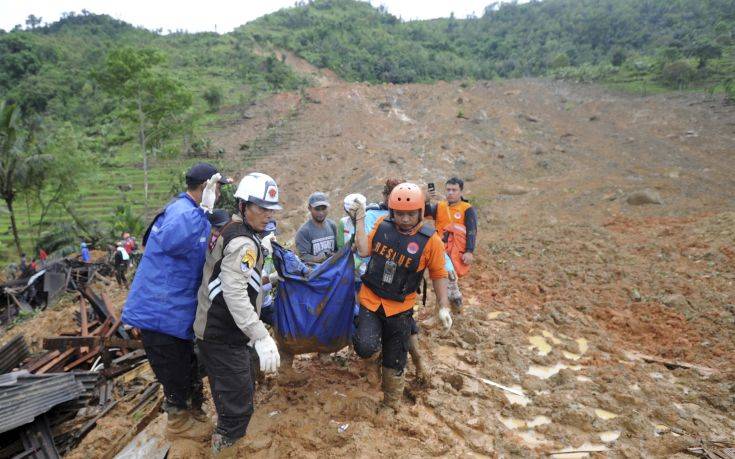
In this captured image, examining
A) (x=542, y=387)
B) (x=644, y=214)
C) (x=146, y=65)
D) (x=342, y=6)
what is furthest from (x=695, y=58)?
(x=342, y=6)

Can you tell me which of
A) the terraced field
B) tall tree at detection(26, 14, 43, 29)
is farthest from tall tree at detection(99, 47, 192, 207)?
tall tree at detection(26, 14, 43, 29)

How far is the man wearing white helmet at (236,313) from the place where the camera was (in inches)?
104

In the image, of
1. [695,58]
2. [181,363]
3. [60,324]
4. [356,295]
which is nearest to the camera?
[181,363]

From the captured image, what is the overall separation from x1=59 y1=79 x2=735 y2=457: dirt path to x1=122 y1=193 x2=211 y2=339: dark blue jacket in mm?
1012

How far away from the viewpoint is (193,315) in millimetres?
3027

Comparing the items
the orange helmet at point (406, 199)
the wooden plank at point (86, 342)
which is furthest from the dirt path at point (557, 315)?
the wooden plank at point (86, 342)

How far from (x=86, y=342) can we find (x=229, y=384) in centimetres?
312

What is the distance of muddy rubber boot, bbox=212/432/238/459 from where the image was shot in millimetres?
2836

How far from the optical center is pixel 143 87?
1991 cm

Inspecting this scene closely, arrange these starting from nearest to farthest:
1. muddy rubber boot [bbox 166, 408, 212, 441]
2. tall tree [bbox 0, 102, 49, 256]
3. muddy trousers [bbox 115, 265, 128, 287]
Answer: muddy rubber boot [bbox 166, 408, 212, 441] < muddy trousers [bbox 115, 265, 128, 287] < tall tree [bbox 0, 102, 49, 256]

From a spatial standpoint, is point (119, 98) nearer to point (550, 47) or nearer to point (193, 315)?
point (193, 315)

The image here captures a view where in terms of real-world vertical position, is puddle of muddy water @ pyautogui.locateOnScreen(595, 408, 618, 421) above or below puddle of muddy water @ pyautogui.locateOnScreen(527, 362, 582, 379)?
above

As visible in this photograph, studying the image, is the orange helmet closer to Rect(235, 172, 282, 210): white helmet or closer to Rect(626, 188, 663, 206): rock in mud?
Rect(235, 172, 282, 210): white helmet

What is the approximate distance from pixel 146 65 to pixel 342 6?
83822mm
